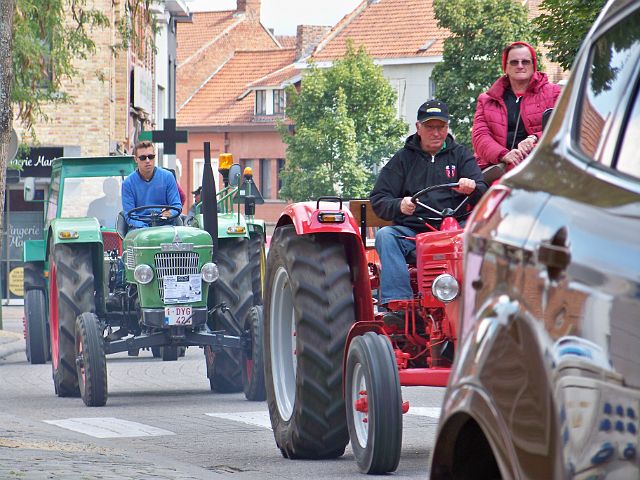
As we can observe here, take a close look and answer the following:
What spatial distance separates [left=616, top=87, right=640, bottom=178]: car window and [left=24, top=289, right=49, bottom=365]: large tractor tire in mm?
15824

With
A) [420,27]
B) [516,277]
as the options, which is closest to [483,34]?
[420,27]

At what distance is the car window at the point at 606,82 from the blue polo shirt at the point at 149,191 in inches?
447

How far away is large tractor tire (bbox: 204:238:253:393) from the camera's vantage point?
14742 mm

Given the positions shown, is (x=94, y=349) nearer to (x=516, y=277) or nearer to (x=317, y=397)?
(x=317, y=397)

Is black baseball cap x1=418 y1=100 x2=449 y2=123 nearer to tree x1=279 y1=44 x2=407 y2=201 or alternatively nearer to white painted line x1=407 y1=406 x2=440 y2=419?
white painted line x1=407 y1=406 x2=440 y2=419

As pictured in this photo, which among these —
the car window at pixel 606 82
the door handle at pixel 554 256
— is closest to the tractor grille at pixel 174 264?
the car window at pixel 606 82

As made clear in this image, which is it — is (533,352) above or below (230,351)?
above

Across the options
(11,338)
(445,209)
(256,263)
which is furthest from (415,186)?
(11,338)

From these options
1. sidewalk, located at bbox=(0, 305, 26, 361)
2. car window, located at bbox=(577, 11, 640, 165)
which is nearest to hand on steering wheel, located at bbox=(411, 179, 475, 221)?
car window, located at bbox=(577, 11, 640, 165)

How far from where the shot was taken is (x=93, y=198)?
18.1m

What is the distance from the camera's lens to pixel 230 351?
14.8 metres

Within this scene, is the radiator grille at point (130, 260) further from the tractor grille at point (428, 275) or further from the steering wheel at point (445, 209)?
the tractor grille at point (428, 275)

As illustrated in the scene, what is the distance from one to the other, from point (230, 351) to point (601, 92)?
37.8 ft

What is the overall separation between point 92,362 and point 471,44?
4033cm
